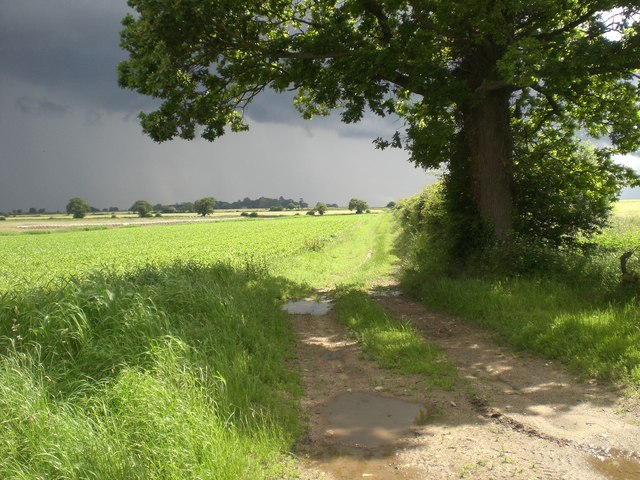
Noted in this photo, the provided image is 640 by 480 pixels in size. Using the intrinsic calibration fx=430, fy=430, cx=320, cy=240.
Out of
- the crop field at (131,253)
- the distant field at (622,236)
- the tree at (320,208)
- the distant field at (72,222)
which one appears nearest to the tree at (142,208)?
the distant field at (72,222)

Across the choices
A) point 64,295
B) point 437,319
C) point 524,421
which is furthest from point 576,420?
point 64,295

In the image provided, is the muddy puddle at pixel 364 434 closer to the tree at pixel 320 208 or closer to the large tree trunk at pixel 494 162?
the large tree trunk at pixel 494 162

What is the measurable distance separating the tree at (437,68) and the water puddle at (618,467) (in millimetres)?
7992

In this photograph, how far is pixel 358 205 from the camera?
162875 mm

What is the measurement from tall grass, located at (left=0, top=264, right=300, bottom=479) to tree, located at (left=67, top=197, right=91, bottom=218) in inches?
5610

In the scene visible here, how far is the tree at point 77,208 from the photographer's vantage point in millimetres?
132125

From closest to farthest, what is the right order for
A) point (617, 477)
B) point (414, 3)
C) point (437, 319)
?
point (617, 477) → point (437, 319) → point (414, 3)

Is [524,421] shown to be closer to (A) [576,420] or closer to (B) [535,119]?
(A) [576,420]

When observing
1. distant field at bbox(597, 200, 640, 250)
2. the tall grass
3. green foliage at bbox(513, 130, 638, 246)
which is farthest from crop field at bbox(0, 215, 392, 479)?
distant field at bbox(597, 200, 640, 250)

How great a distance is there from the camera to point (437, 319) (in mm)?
9477

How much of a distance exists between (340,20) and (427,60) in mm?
2822

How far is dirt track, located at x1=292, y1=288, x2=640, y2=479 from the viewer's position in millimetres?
3857

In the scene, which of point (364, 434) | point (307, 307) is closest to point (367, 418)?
point (364, 434)

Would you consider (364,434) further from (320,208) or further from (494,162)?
(320,208)
